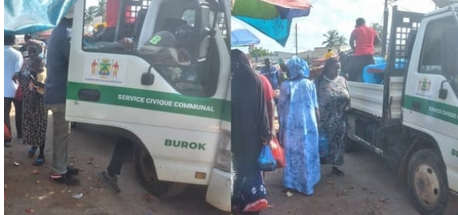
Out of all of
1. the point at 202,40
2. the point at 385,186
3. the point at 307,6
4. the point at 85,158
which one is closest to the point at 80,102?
the point at 85,158

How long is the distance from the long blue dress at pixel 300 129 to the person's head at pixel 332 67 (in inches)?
20.4

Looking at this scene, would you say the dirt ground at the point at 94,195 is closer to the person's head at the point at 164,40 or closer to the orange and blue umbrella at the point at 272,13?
the person's head at the point at 164,40

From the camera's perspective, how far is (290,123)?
4898mm

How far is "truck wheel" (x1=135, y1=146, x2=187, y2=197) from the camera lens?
348 centimetres

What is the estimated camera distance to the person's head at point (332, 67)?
5.29m

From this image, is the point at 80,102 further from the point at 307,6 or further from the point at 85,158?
the point at 307,6

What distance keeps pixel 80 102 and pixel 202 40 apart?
1.07 metres

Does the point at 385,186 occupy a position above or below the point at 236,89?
below

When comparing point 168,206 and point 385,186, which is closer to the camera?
point 168,206

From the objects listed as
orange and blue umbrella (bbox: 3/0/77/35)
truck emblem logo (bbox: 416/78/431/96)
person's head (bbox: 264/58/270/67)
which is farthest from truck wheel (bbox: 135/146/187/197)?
person's head (bbox: 264/58/270/67)

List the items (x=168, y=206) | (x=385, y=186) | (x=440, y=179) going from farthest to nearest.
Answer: (x=385, y=186)
(x=440, y=179)
(x=168, y=206)

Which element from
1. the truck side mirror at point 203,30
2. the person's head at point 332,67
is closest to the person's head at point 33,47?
the truck side mirror at point 203,30

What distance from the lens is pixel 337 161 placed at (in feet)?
18.1

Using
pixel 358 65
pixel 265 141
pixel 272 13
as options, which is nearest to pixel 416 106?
pixel 265 141
